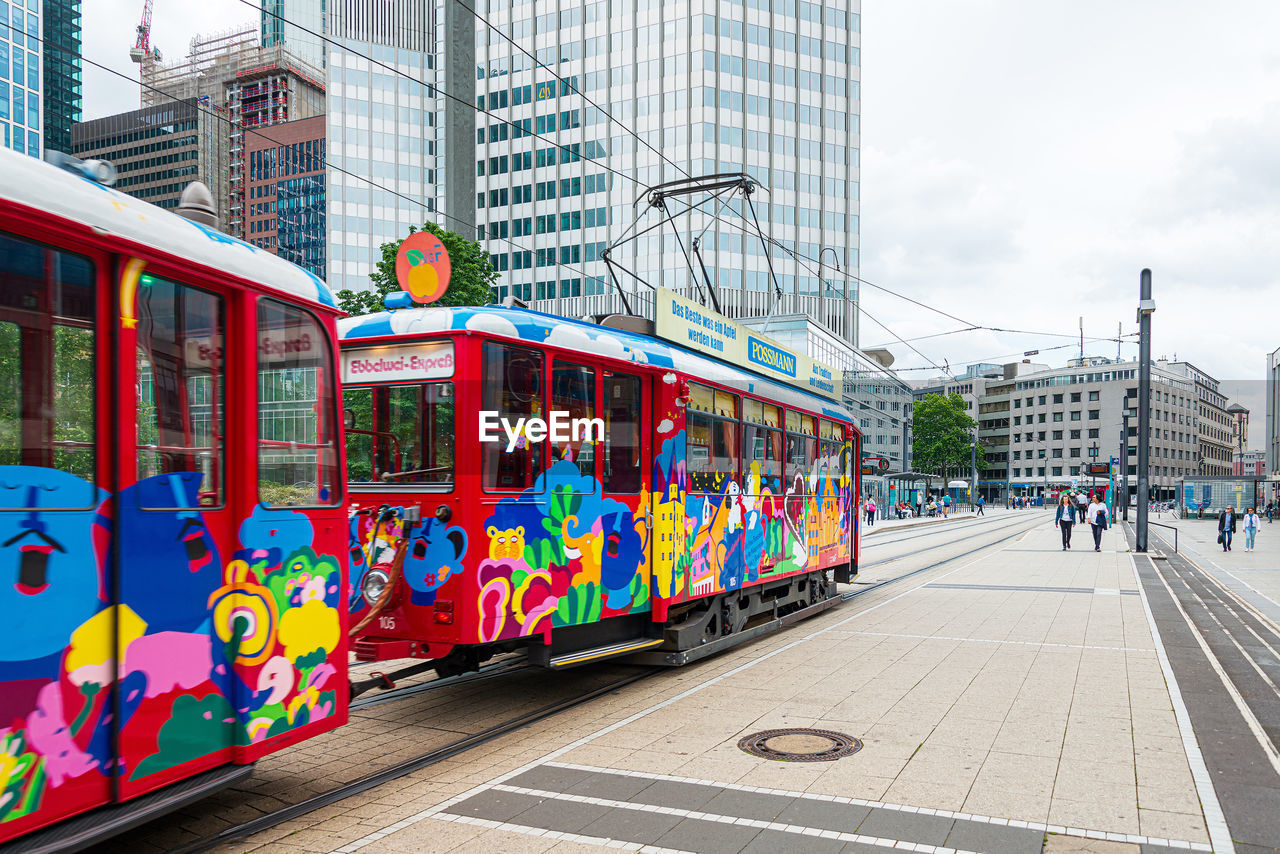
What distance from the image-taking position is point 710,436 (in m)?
9.53

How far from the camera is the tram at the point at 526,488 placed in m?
6.60

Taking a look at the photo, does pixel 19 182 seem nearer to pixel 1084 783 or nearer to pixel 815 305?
pixel 1084 783

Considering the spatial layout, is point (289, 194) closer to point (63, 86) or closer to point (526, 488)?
point (63, 86)

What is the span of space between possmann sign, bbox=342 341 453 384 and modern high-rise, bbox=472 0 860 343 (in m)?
56.3

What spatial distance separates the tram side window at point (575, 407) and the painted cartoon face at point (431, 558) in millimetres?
1084

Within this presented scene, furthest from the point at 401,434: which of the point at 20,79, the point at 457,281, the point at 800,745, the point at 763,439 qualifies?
the point at 20,79

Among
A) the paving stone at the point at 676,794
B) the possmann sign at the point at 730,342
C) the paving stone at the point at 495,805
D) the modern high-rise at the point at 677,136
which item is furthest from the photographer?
the modern high-rise at the point at 677,136

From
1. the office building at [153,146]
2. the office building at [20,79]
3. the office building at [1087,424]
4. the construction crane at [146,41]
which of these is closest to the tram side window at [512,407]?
the office building at [20,79]

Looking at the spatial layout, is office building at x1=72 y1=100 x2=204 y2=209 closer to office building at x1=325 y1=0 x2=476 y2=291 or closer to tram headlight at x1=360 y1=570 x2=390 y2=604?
office building at x1=325 y1=0 x2=476 y2=291

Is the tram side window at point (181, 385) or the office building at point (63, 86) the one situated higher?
the office building at point (63, 86)

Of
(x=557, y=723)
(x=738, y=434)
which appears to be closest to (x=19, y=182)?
(x=557, y=723)

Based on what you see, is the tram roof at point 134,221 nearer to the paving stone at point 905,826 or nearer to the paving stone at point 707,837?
the paving stone at point 707,837

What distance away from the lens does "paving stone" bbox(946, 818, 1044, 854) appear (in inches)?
182

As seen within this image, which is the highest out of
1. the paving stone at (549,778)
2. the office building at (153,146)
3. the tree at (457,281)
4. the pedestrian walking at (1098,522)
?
the office building at (153,146)
